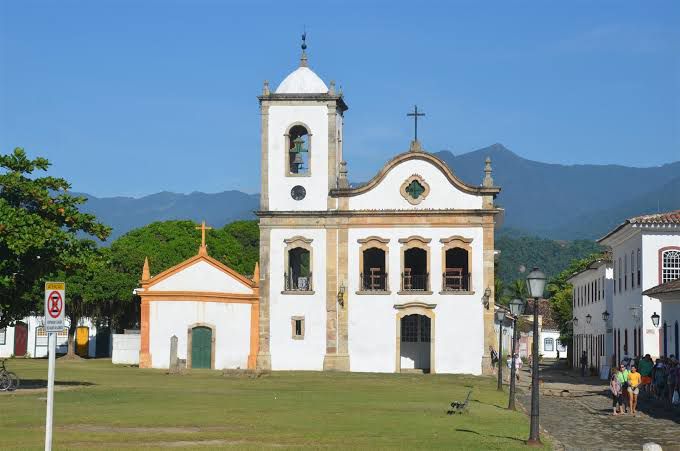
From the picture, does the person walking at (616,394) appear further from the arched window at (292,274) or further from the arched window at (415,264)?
the arched window at (292,274)

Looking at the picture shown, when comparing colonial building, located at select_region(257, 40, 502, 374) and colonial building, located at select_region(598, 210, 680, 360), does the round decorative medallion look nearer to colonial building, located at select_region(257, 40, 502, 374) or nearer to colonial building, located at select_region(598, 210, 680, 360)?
colonial building, located at select_region(257, 40, 502, 374)

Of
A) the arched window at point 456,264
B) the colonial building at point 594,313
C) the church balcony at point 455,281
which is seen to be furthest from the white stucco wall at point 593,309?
the church balcony at point 455,281

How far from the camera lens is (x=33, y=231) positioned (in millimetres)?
32125

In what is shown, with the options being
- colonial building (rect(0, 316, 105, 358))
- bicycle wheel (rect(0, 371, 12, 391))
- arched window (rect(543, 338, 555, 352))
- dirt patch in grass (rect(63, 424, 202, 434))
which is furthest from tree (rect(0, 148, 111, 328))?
arched window (rect(543, 338, 555, 352))

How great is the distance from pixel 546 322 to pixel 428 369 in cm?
6405

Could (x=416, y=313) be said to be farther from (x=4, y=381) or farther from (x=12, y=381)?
(x=4, y=381)

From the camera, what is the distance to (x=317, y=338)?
52.7 m

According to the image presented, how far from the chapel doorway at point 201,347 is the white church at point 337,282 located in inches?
1.7

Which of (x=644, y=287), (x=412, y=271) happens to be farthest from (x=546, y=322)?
(x=644, y=287)

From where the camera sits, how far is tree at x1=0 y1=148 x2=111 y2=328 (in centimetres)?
3206

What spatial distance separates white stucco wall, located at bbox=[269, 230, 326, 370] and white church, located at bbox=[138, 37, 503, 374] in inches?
1.7

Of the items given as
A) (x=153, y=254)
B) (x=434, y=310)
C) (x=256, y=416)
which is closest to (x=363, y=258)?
(x=434, y=310)

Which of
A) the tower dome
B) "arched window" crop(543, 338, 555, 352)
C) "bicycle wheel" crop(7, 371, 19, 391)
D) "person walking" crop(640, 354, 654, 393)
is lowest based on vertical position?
"bicycle wheel" crop(7, 371, 19, 391)

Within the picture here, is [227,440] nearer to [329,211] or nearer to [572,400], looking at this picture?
[572,400]
